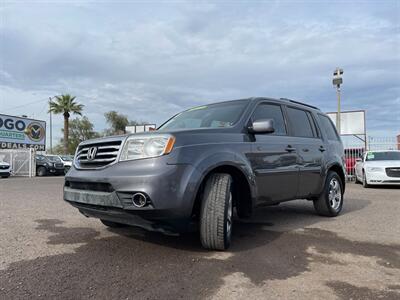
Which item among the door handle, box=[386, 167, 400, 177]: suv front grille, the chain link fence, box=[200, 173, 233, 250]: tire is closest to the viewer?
box=[200, 173, 233, 250]: tire

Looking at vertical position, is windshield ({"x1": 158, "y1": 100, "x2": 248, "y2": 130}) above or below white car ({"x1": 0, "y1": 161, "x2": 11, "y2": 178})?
above

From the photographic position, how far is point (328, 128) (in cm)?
697

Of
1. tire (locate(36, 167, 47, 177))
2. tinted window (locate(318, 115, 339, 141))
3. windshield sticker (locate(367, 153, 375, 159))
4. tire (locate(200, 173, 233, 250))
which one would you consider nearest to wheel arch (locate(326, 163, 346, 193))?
tinted window (locate(318, 115, 339, 141))

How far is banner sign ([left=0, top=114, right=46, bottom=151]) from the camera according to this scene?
3198cm

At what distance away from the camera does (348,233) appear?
521 cm

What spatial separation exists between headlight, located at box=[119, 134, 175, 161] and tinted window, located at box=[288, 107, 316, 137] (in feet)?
8.46

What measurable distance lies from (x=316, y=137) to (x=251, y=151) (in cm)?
217

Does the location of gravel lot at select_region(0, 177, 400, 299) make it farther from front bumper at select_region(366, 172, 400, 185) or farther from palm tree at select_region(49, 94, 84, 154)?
palm tree at select_region(49, 94, 84, 154)

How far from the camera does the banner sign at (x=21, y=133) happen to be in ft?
105

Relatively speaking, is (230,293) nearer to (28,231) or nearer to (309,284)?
(309,284)

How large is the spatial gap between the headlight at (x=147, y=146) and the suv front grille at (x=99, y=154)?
14cm

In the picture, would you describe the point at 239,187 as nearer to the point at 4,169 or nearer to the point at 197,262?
the point at 197,262

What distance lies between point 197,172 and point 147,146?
56 cm

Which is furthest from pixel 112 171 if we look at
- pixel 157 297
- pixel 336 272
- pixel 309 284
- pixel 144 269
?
pixel 336 272
